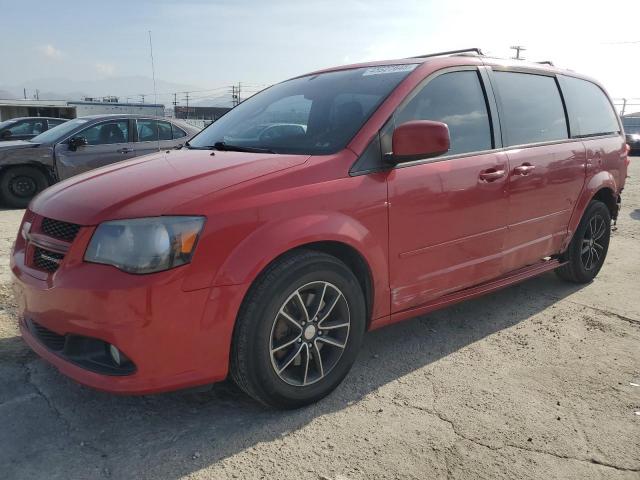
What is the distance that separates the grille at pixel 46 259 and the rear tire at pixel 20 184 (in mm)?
6921

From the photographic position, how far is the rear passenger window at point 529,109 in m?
3.72

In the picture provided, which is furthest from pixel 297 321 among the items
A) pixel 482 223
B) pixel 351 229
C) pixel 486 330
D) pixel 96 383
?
pixel 486 330

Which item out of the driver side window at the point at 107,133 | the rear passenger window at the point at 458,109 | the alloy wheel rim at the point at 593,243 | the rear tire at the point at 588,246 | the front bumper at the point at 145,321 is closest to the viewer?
the front bumper at the point at 145,321

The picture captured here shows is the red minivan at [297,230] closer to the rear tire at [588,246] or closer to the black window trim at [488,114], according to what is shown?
the black window trim at [488,114]

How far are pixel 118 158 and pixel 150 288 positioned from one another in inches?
284

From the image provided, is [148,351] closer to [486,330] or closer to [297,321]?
[297,321]

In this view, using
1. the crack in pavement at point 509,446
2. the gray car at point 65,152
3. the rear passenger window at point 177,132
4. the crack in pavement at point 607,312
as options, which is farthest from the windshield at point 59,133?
the crack in pavement at point 509,446

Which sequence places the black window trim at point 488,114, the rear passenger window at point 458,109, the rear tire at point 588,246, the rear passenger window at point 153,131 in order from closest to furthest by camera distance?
the black window trim at point 488,114 < the rear passenger window at point 458,109 < the rear tire at point 588,246 < the rear passenger window at point 153,131

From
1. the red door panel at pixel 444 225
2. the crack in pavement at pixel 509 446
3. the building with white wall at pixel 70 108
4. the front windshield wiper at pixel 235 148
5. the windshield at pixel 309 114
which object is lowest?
the crack in pavement at pixel 509 446

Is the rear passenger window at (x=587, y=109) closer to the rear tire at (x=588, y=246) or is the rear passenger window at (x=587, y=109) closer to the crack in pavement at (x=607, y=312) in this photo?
the rear tire at (x=588, y=246)

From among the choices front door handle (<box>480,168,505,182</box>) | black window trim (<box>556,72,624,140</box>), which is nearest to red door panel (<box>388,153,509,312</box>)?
front door handle (<box>480,168,505,182</box>)

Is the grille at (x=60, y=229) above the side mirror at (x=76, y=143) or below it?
below

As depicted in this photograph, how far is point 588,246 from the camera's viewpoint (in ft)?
15.5

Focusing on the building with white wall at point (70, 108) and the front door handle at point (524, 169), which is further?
the building with white wall at point (70, 108)
